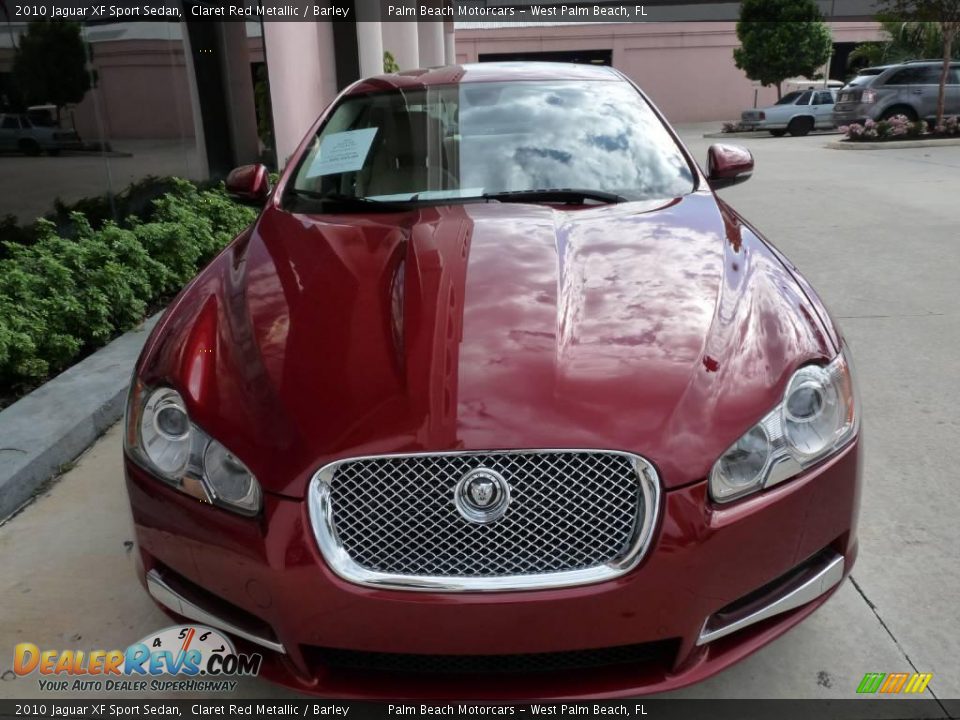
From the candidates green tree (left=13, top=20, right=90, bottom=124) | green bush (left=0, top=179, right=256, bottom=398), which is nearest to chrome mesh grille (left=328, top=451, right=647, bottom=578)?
green bush (left=0, top=179, right=256, bottom=398)

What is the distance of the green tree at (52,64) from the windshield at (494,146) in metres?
3.16

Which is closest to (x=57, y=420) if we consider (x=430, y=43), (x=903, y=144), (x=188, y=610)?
(x=188, y=610)

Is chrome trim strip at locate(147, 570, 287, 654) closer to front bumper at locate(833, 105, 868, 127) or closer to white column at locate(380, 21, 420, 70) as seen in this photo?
white column at locate(380, 21, 420, 70)

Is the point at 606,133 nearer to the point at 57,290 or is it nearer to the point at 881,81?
the point at 57,290

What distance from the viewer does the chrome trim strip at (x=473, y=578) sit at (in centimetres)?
163

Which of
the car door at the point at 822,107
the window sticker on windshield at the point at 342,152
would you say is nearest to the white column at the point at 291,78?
the window sticker on windshield at the point at 342,152

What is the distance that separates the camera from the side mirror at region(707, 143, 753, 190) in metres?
3.46

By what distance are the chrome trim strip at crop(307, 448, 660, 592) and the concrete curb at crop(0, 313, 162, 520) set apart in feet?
6.14

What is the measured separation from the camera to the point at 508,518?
1660mm

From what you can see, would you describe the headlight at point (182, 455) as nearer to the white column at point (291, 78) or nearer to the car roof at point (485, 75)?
the car roof at point (485, 75)

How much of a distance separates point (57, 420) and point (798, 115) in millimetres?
24963

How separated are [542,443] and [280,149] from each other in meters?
8.89

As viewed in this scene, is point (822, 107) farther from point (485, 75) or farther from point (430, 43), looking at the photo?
point (485, 75)

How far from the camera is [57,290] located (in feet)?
14.1
